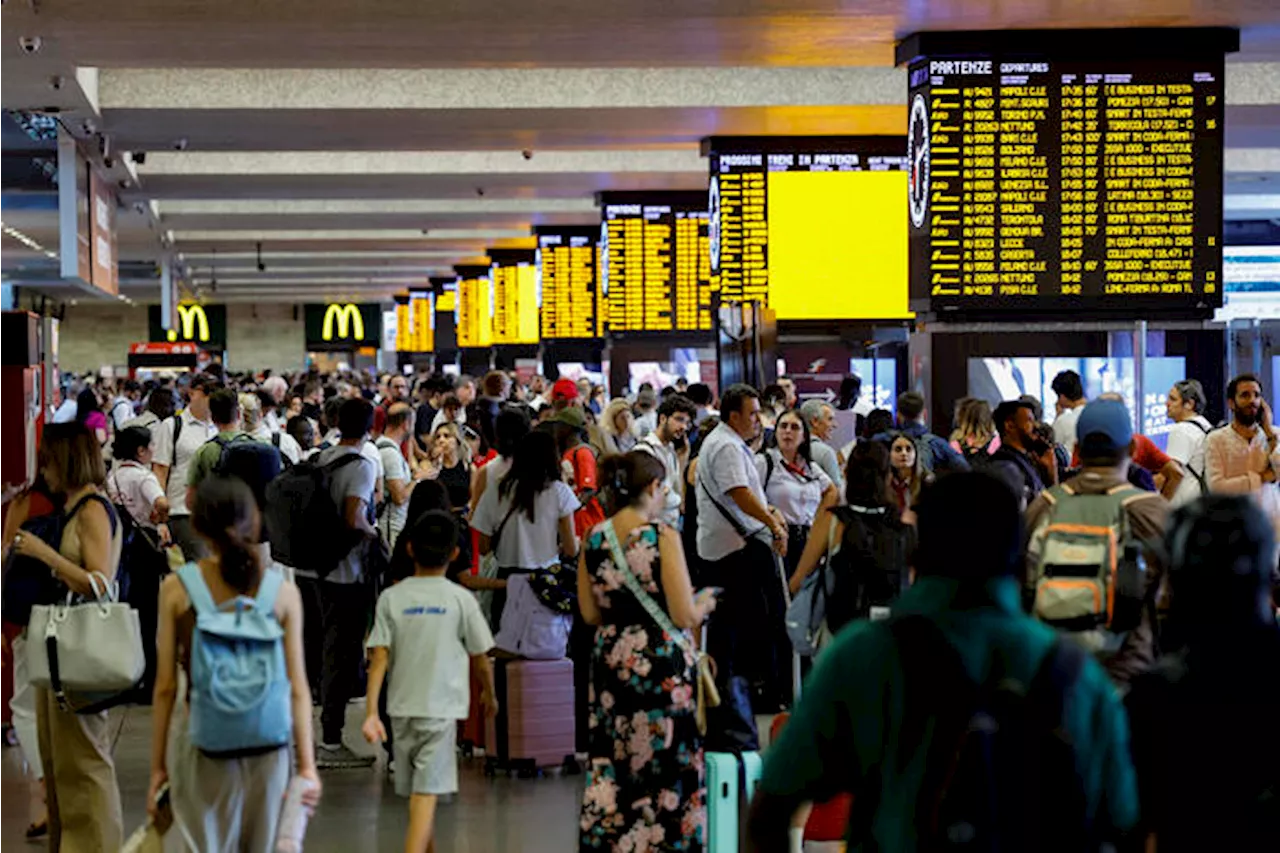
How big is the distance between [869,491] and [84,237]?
1083 cm

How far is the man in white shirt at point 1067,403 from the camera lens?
11.6 metres

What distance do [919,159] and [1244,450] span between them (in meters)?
4.20

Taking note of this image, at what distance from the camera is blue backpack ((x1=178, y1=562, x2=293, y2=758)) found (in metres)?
5.43

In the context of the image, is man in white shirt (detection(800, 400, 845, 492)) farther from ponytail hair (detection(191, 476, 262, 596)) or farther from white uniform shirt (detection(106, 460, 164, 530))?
ponytail hair (detection(191, 476, 262, 596))

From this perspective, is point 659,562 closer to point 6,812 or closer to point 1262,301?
point 6,812

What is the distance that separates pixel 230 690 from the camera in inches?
214

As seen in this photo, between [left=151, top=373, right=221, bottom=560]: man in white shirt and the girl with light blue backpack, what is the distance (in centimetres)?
586

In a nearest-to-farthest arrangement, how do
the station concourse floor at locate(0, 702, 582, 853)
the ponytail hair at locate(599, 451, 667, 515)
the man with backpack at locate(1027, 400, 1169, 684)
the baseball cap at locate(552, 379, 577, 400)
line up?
1. the man with backpack at locate(1027, 400, 1169, 684)
2. the ponytail hair at locate(599, 451, 667, 515)
3. the station concourse floor at locate(0, 702, 582, 853)
4. the baseball cap at locate(552, 379, 577, 400)

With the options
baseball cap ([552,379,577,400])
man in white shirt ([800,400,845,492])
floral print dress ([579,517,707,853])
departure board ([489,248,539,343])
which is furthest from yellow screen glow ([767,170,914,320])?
departure board ([489,248,539,343])

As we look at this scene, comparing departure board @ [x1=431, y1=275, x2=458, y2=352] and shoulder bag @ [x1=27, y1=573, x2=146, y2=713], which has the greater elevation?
departure board @ [x1=431, y1=275, x2=458, y2=352]

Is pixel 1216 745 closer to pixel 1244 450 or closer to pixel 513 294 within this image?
pixel 1244 450

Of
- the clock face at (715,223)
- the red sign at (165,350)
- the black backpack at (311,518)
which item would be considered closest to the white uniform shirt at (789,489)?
the black backpack at (311,518)

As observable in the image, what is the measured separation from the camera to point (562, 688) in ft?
31.0

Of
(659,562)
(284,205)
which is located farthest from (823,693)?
(284,205)
